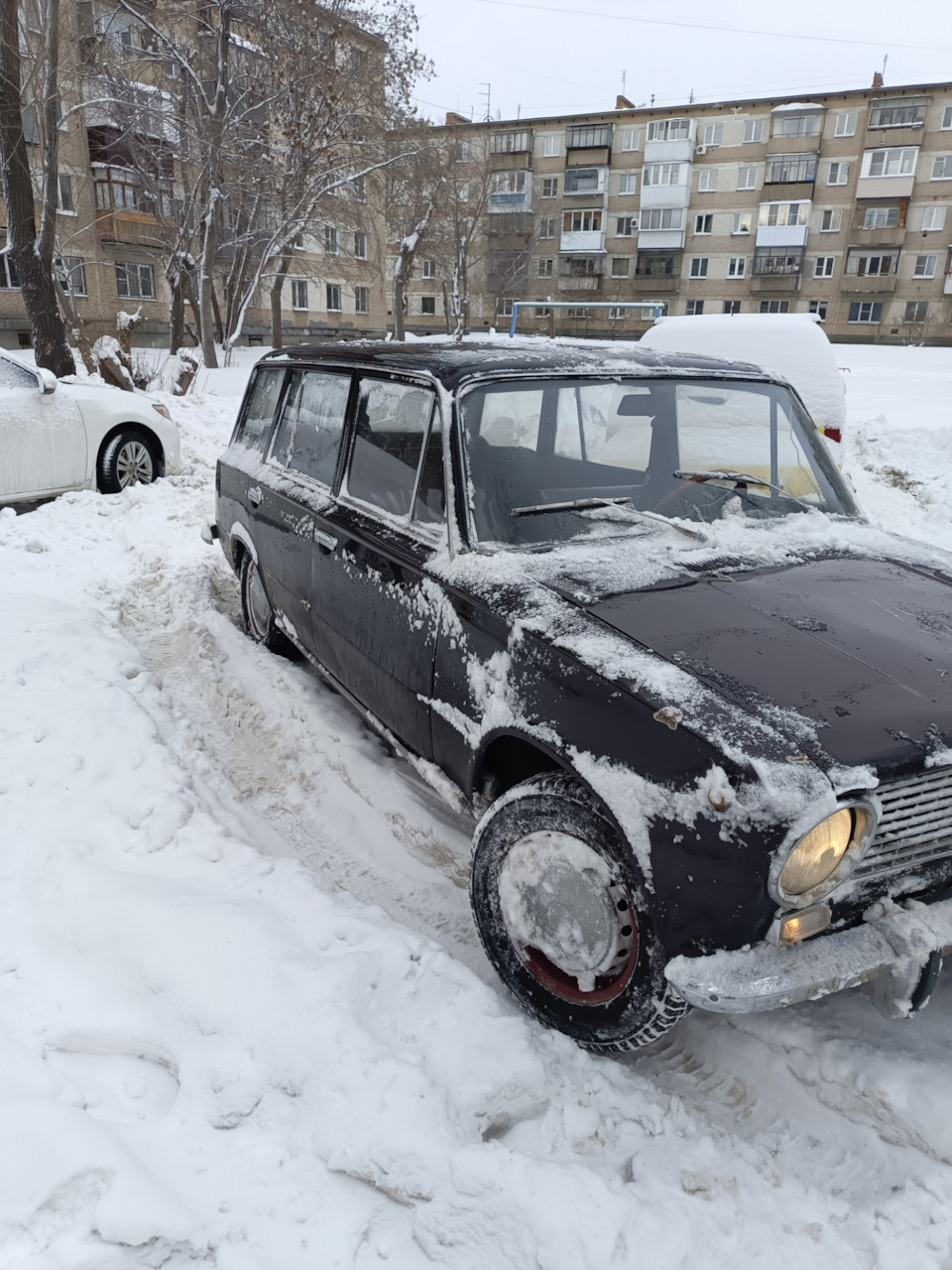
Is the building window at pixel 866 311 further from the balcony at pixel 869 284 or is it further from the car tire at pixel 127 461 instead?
the car tire at pixel 127 461

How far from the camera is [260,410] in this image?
16.0 ft

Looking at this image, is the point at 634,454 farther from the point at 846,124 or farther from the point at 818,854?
the point at 846,124

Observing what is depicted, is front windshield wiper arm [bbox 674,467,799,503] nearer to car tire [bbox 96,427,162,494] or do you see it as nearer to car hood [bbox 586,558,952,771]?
car hood [bbox 586,558,952,771]

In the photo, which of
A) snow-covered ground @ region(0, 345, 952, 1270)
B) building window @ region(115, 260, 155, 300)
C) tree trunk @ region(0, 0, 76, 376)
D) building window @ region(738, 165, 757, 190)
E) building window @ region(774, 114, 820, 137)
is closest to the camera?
snow-covered ground @ region(0, 345, 952, 1270)

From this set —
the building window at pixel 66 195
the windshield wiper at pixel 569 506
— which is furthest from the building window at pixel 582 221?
the windshield wiper at pixel 569 506

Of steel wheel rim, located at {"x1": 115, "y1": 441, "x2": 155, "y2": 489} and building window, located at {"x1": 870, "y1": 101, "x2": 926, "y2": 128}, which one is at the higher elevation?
building window, located at {"x1": 870, "y1": 101, "x2": 926, "y2": 128}

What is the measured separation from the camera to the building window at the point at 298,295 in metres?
43.5

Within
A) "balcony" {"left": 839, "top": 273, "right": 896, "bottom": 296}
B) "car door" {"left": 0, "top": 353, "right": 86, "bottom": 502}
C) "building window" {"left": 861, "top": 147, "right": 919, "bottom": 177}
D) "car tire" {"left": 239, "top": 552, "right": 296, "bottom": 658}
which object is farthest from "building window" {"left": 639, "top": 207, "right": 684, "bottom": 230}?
"car tire" {"left": 239, "top": 552, "right": 296, "bottom": 658}

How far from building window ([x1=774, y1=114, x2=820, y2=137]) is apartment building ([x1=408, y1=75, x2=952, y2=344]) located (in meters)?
0.08

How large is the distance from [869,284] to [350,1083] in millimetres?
55341

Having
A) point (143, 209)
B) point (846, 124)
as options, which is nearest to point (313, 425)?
point (143, 209)

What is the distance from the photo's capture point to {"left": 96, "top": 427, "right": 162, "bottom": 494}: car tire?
8.34 m

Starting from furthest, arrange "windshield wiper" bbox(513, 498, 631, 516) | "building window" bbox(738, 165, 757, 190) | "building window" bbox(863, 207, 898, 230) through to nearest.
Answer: "building window" bbox(738, 165, 757, 190)
"building window" bbox(863, 207, 898, 230)
"windshield wiper" bbox(513, 498, 631, 516)

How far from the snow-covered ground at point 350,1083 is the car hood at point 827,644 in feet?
3.44
